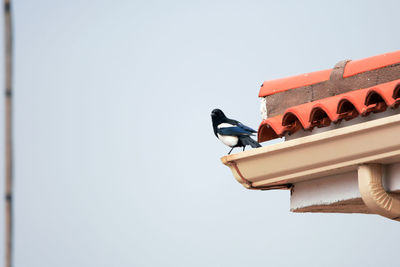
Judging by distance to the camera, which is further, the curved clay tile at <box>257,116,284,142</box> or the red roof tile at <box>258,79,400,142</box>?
the curved clay tile at <box>257,116,284,142</box>

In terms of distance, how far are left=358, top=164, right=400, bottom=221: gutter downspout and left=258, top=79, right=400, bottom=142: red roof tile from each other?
347 millimetres

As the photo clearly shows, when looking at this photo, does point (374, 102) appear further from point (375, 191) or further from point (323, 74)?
point (323, 74)

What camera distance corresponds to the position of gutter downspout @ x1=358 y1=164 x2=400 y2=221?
12.6 ft

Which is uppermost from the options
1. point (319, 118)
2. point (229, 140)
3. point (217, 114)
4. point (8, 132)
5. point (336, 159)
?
point (217, 114)

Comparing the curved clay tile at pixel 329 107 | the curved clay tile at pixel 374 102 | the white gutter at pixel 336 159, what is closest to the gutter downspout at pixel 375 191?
the white gutter at pixel 336 159

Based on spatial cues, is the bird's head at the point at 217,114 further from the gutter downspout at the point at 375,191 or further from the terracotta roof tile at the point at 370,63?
the gutter downspout at the point at 375,191

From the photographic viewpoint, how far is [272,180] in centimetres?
431

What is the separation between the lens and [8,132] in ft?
5.21

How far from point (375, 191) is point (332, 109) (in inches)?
24.9

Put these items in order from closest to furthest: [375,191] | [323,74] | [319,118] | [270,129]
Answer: [375,191], [319,118], [323,74], [270,129]

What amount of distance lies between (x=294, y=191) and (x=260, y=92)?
79cm

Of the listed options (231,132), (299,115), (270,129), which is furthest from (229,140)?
(299,115)

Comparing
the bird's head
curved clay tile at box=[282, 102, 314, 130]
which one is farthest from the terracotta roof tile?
the bird's head

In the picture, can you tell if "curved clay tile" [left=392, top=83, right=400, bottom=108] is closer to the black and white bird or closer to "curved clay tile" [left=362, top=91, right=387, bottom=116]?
"curved clay tile" [left=362, top=91, right=387, bottom=116]
